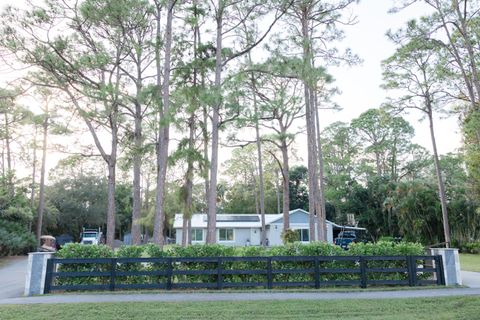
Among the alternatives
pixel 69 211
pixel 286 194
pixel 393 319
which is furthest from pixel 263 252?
pixel 69 211

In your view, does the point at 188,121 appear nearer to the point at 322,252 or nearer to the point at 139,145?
the point at 139,145

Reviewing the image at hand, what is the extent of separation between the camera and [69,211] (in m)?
34.5

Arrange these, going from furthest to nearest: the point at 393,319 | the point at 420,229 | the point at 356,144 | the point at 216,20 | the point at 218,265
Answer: the point at 356,144 → the point at 420,229 → the point at 216,20 → the point at 218,265 → the point at 393,319

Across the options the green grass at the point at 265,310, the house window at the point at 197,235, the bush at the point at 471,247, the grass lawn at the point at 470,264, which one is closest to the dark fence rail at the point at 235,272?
the green grass at the point at 265,310

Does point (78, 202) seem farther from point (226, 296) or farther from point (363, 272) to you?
point (363, 272)

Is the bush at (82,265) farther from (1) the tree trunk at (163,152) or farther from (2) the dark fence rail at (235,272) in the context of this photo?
(1) the tree trunk at (163,152)

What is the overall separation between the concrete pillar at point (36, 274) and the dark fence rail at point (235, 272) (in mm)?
111

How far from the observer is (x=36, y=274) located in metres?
8.27

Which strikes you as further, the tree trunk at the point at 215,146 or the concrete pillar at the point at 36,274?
the tree trunk at the point at 215,146

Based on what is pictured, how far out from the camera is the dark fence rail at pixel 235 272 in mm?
8594

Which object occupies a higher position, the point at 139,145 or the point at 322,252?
the point at 139,145

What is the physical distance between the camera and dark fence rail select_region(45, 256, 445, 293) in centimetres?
859

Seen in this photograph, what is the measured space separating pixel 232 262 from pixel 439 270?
5.27 meters

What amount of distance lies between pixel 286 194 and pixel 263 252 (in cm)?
1240
